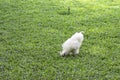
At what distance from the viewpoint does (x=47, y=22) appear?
798cm

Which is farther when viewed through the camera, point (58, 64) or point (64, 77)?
point (58, 64)

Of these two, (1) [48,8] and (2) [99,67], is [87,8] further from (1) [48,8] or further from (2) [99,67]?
(2) [99,67]

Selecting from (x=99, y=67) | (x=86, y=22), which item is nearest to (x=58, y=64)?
(x=99, y=67)

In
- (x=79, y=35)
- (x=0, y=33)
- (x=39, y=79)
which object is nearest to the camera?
(x=39, y=79)

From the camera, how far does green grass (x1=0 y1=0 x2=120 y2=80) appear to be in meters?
5.15

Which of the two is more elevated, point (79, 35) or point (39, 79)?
point (79, 35)

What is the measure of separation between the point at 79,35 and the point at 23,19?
2915 mm

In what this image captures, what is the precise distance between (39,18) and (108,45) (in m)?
2.74

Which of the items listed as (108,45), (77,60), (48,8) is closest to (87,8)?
(48,8)

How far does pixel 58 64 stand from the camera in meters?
5.43

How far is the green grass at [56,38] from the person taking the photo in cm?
515

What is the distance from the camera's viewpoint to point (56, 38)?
22.2 feet

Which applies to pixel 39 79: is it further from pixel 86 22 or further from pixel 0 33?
pixel 86 22

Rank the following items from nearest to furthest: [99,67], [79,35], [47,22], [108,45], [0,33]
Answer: [99,67] < [79,35] < [108,45] < [0,33] < [47,22]
